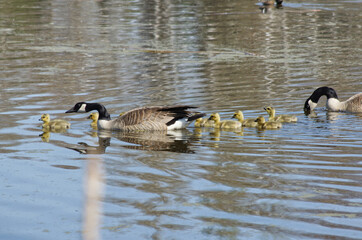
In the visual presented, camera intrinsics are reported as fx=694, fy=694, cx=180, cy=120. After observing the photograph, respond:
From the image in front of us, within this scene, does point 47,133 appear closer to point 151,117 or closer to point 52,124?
point 52,124

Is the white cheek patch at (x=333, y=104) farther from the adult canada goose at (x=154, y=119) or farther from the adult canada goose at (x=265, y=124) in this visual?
the adult canada goose at (x=154, y=119)

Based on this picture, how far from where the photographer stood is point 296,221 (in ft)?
22.7

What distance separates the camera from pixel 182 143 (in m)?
11.5

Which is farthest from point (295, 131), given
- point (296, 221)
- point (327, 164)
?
point (296, 221)

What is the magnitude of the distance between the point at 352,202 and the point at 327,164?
6.24ft

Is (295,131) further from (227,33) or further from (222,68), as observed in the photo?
(227,33)

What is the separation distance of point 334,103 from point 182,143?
172 inches

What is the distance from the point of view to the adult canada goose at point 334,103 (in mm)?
13844

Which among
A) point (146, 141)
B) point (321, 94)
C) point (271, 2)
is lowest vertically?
point (146, 141)

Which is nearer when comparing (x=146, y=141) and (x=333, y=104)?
(x=146, y=141)

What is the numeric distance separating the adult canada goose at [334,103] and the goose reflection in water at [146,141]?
121 inches

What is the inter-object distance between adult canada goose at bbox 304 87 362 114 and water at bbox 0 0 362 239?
0.30 metres

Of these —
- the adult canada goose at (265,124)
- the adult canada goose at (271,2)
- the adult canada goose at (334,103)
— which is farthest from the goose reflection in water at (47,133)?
the adult canada goose at (271,2)

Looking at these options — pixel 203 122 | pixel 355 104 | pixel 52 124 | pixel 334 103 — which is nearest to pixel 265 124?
pixel 203 122
